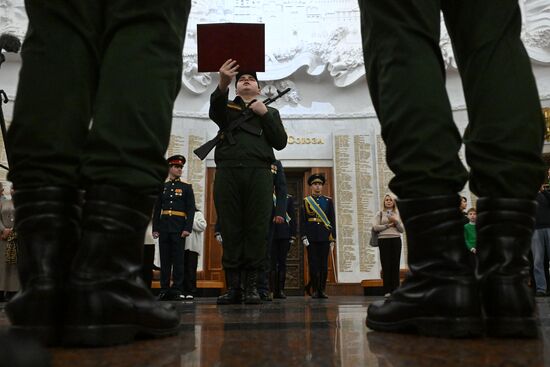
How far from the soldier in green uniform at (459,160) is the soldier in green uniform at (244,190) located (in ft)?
6.85

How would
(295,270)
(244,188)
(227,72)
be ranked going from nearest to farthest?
(227,72)
(244,188)
(295,270)

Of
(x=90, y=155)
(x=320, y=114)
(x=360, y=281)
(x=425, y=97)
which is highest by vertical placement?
(x=320, y=114)

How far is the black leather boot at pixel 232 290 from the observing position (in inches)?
118

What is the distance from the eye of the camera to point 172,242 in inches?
190

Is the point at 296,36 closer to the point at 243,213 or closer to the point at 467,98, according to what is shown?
the point at 243,213

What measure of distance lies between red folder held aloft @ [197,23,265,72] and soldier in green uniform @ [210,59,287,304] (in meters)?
0.12

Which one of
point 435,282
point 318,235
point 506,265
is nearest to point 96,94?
point 435,282

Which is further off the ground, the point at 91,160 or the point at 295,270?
the point at 91,160

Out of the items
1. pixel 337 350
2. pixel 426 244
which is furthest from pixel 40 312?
pixel 426 244

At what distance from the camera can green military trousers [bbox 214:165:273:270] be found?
306cm

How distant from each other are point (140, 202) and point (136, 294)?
0.15m

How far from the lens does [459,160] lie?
3.07 feet

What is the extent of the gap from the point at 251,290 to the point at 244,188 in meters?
0.63

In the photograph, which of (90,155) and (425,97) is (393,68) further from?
(90,155)
